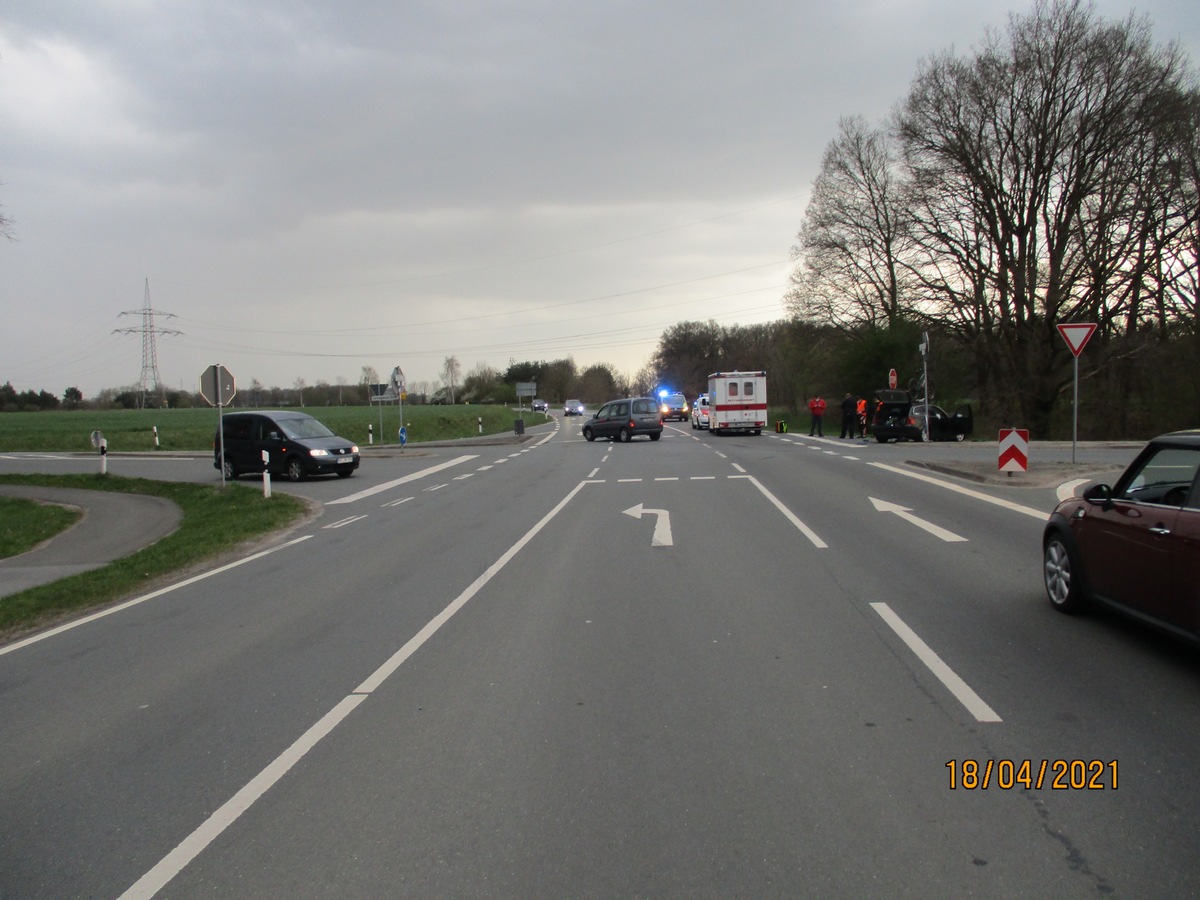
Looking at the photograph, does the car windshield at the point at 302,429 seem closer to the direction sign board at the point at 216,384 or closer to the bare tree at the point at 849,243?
the direction sign board at the point at 216,384

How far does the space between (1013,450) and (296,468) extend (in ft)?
58.0

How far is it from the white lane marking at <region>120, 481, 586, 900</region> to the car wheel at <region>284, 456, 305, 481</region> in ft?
58.9

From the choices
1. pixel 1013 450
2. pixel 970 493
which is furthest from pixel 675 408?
pixel 970 493

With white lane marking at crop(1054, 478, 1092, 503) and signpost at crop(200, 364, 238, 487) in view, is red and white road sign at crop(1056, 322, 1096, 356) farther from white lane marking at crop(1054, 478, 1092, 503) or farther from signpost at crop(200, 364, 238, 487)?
signpost at crop(200, 364, 238, 487)

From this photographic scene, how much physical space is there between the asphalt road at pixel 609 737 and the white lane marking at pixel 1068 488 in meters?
5.75

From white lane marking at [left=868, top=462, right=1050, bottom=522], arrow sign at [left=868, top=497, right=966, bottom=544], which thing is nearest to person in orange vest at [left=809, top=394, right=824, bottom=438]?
white lane marking at [left=868, top=462, right=1050, bottom=522]

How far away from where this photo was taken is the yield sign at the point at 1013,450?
17.4m

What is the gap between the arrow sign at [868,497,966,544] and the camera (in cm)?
1139

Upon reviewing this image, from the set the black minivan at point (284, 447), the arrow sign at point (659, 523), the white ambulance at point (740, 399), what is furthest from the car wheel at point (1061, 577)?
the white ambulance at point (740, 399)

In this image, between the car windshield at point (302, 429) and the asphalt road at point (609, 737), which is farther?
the car windshield at point (302, 429)

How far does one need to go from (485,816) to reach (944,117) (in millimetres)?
39050

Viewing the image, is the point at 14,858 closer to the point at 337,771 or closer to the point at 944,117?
the point at 337,771

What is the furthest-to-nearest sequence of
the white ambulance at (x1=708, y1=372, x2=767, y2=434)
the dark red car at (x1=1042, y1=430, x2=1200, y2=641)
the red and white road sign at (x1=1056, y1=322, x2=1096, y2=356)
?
the white ambulance at (x1=708, y1=372, x2=767, y2=434), the red and white road sign at (x1=1056, y1=322, x2=1096, y2=356), the dark red car at (x1=1042, y1=430, x2=1200, y2=641)

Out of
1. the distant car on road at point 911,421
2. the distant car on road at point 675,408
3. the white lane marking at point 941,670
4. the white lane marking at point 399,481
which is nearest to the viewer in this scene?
the white lane marking at point 941,670
